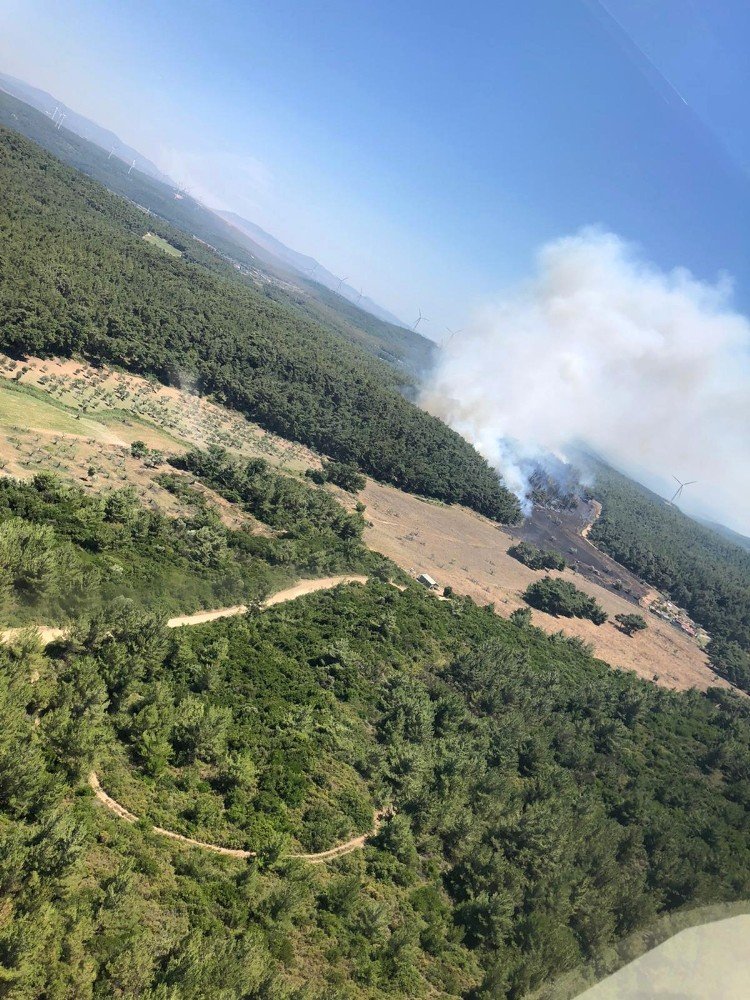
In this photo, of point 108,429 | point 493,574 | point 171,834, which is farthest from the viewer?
point 493,574

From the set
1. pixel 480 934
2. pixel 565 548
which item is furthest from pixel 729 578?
pixel 480 934

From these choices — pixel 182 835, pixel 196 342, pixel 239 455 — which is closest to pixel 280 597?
pixel 182 835

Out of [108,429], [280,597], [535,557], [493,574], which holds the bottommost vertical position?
[108,429]

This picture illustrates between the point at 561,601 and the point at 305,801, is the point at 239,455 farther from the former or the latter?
the point at 305,801

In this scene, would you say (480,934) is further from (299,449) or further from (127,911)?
(299,449)

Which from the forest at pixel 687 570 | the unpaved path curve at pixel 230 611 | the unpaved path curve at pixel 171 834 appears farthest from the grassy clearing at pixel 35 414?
the forest at pixel 687 570

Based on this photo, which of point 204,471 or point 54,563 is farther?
point 204,471
